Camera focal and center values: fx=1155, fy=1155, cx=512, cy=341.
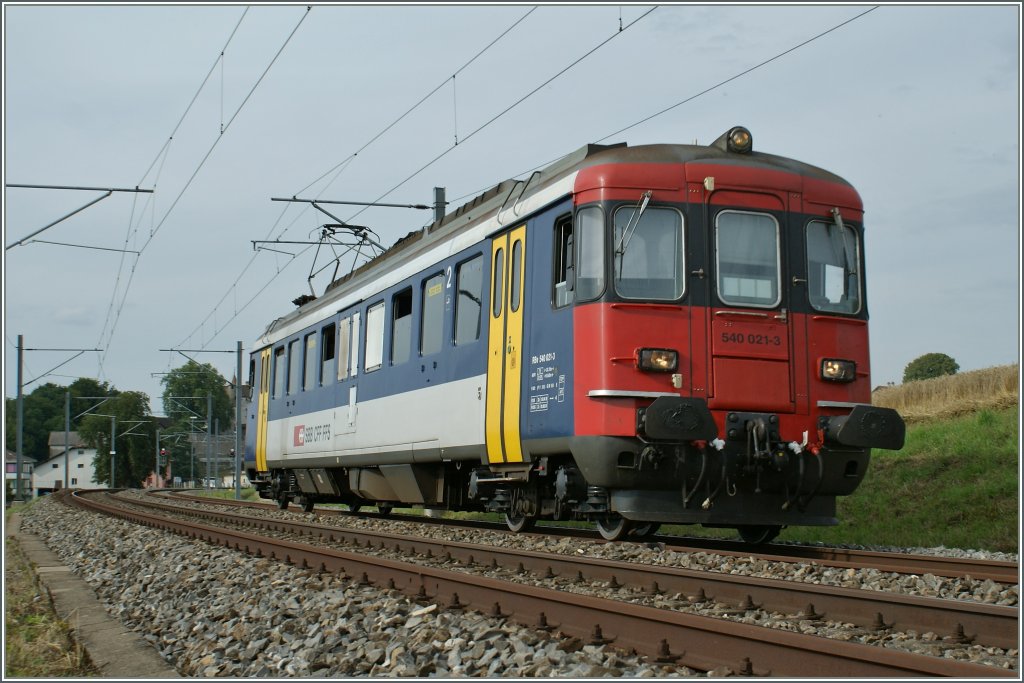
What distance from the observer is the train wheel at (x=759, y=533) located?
10172 mm

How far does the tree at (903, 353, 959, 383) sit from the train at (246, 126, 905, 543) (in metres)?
64.2

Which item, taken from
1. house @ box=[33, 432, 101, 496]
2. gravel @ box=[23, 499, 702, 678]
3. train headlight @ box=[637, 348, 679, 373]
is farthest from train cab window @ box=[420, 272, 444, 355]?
house @ box=[33, 432, 101, 496]

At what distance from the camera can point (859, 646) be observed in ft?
14.4

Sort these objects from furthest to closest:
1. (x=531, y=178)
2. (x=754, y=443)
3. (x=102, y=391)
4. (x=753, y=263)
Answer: (x=102, y=391)
(x=531, y=178)
(x=753, y=263)
(x=754, y=443)

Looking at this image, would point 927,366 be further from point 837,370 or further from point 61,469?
point 61,469

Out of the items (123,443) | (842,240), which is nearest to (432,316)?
(842,240)

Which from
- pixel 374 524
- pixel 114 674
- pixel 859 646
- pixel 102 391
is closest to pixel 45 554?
pixel 374 524

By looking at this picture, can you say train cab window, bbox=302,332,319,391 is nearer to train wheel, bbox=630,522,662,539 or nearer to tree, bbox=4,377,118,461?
train wheel, bbox=630,522,662,539

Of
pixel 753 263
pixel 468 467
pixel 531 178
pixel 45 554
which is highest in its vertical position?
pixel 531 178

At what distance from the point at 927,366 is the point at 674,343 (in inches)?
2750

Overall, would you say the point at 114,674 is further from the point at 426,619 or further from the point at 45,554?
the point at 45,554

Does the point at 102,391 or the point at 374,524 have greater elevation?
the point at 102,391

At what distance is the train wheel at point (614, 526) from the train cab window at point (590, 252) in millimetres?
1983

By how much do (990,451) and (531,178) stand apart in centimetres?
814
